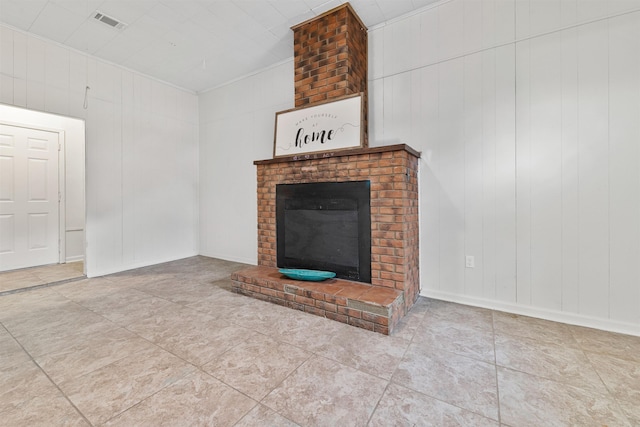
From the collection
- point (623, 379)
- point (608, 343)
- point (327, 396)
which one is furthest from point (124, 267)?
point (608, 343)

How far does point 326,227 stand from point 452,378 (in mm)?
1684

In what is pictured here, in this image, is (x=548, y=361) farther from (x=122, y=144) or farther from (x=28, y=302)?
(x=122, y=144)

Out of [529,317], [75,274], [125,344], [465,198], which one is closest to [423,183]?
[465,198]

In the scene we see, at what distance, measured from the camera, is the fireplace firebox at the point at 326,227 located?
262 cm

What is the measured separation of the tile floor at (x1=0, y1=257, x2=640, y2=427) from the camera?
129 cm

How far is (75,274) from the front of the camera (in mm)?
3787

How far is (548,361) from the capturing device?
1700 millimetres

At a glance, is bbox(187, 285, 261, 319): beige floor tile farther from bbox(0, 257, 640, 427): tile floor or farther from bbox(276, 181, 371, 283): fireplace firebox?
bbox(276, 181, 371, 283): fireplace firebox

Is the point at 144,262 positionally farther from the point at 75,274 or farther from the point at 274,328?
the point at 274,328

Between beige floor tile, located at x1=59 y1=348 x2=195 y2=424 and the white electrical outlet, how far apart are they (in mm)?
2505

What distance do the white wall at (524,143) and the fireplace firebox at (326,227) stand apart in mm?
738

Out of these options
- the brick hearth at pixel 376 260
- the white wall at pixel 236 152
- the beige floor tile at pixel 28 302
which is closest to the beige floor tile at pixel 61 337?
the beige floor tile at pixel 28 302

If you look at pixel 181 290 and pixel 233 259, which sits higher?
pixel 233 259

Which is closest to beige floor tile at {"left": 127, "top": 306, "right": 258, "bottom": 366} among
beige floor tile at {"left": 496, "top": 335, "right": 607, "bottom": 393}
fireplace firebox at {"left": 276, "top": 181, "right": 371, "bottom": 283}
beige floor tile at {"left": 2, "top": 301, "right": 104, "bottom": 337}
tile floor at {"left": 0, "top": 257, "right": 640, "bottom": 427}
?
tile floor at {"left": 0, "top": 257, "right": 640, "bottom": 427}
